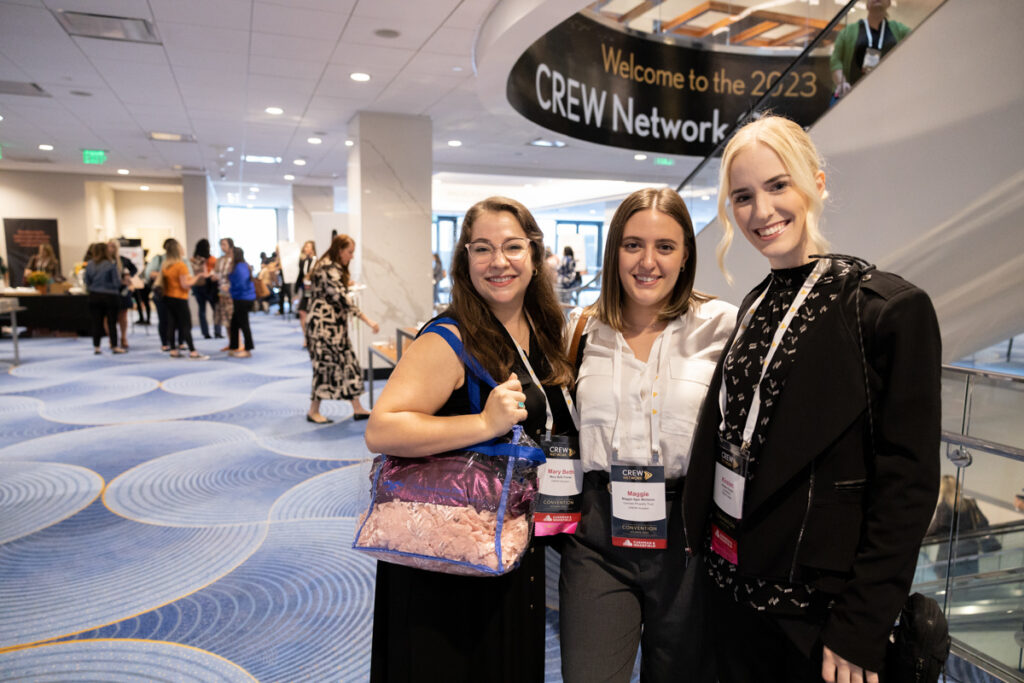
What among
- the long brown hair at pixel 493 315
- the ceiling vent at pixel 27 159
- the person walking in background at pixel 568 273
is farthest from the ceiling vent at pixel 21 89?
the person walking in background at pixel 568 273

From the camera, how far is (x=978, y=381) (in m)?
1.88

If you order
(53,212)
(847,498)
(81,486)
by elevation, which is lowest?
(81,486)

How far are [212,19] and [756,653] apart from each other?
210 inches

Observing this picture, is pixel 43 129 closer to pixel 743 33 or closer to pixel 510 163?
pixel 510 163

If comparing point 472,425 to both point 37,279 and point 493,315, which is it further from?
point 37,279

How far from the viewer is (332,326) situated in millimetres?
5293

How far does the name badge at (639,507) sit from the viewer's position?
1329 millimetres

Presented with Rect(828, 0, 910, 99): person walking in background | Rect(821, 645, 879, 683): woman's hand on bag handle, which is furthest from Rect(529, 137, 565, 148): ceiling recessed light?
Rect(821, 645, 879, 683): woman's hand on bag handle

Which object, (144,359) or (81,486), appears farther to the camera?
(144,359)

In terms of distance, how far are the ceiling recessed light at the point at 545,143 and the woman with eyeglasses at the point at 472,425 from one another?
27.3ft

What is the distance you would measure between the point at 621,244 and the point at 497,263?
333 mm

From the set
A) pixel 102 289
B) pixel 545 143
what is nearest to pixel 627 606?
pixel 545 143

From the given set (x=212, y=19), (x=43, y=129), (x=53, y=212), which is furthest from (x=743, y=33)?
Answer: (x=53, y=212)

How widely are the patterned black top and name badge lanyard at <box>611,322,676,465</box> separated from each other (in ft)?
0.62
